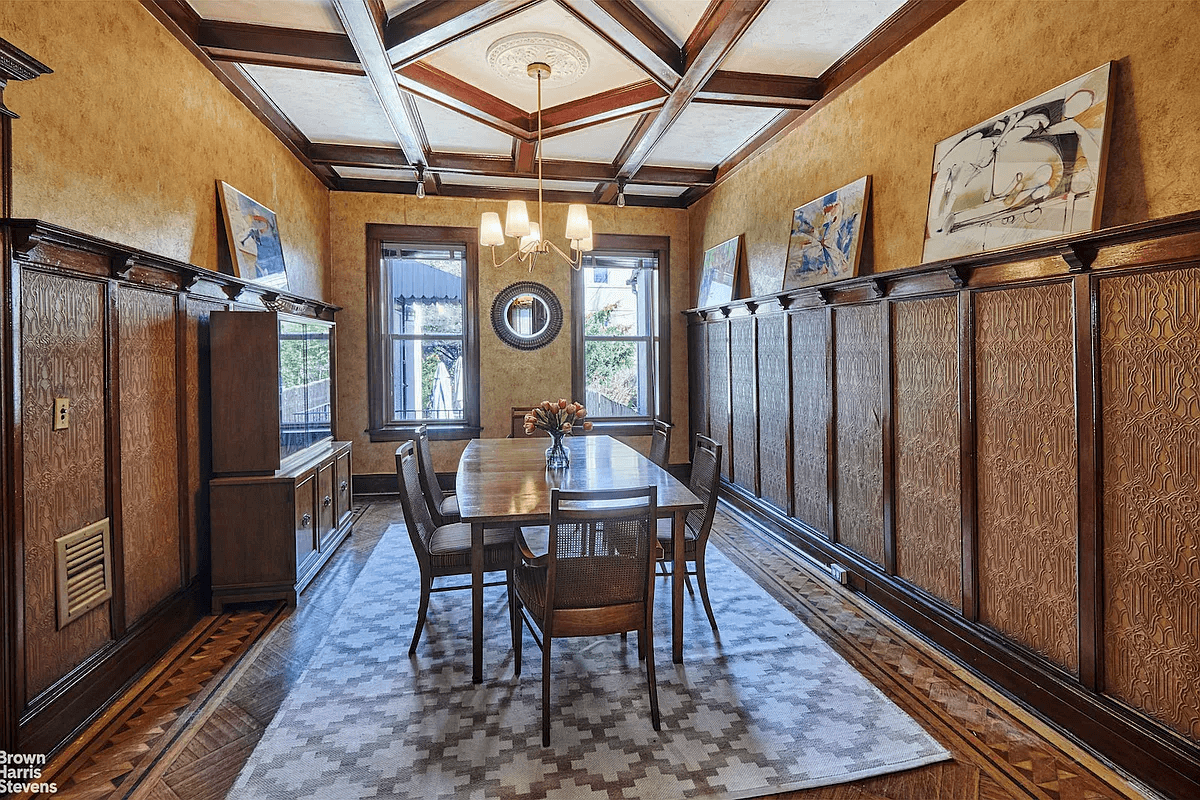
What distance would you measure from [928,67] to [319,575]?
474 centimetres

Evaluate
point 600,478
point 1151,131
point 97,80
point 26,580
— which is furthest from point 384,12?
point 1151,131

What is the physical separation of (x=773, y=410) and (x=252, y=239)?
4041mm

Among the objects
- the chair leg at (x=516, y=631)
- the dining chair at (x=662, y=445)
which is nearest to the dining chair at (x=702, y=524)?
the dining chair at (x=662, y=445)

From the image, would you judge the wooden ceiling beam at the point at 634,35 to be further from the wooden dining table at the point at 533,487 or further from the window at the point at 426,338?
the window at the point at 426,338

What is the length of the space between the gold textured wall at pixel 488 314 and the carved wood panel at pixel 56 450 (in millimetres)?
3868

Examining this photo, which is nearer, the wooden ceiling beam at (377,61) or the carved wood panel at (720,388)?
the wooden ceiling beam at (377,61)

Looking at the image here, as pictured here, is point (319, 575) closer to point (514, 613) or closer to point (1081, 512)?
point (514, 613)

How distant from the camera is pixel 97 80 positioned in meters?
2.72

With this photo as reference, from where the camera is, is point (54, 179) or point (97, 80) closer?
point (54, 179)

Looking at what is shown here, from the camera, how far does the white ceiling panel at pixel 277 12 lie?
3.20m

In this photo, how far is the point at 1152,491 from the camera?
216cm

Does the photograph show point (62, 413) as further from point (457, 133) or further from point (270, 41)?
point (457, 133)

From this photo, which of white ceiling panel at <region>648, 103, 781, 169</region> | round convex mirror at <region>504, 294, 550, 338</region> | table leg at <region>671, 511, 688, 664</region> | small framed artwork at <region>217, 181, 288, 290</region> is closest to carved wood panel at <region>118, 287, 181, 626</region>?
small framed artwork at <region>217, 181, 288, 290</region>

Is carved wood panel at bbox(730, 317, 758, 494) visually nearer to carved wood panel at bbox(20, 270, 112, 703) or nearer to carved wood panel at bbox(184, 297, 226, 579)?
carved wood panel at bbox(184, 297, 226, 579)
